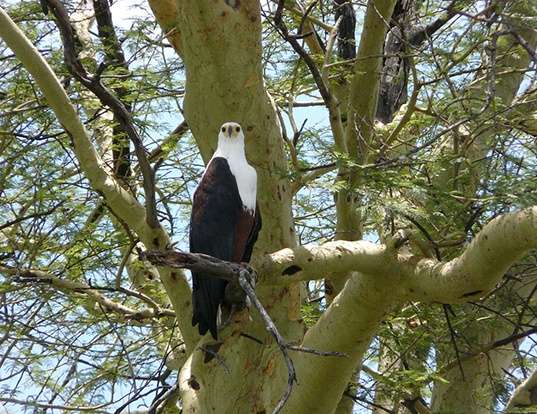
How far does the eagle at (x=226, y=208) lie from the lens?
446 cm

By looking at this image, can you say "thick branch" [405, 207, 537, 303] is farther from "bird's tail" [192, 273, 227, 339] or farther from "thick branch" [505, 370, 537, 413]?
"thick branch" [505, 370, 537, 413]

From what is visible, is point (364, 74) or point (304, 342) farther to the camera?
point (364, 74)

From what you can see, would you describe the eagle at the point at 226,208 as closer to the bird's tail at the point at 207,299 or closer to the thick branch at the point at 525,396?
the bird's tail at the point at 207,299

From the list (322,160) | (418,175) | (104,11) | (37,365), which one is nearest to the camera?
(418,175)

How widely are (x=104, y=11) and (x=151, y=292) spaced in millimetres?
1996

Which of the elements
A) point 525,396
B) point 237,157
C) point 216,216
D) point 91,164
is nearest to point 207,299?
point 216,216

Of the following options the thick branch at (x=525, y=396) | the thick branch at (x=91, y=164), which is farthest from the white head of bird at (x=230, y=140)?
the thick branch at (x=525, y=396)

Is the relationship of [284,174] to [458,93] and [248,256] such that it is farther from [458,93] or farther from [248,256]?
[458,93]

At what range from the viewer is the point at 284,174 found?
15.0 feet

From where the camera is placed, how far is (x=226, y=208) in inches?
176

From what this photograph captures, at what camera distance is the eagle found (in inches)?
175

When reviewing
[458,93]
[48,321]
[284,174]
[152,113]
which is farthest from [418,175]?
[48,321]

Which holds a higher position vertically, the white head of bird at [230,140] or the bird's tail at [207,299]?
the white head of bird at [230,140]

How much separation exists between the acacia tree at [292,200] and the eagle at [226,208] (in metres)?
0.16
